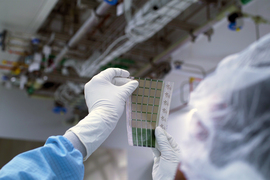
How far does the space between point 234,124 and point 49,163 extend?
1.98 ft

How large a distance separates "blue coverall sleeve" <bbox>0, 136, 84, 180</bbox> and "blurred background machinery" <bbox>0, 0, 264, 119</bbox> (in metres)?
1.37

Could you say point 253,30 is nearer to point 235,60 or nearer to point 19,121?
point 235,60

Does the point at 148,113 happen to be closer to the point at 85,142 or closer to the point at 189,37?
the point at 85,142

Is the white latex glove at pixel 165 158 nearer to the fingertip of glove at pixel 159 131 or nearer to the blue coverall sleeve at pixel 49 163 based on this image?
the fingertip of glove at pixel 159 131

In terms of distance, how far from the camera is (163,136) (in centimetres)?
119

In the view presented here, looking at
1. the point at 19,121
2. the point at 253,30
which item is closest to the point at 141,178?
the point at 253,30

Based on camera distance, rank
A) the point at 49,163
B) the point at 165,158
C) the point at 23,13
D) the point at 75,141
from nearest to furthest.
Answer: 1. the point at 49,163
2. the point at 75,141
3. the point at 165,158
4. the point at 23,13

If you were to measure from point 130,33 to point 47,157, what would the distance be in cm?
163

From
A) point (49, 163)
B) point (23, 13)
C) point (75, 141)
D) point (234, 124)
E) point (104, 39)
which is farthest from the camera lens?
point (104, 39)

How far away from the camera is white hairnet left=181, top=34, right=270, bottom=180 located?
1.84 feet

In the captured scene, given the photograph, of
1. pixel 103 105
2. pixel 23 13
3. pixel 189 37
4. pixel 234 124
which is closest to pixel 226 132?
pixel 234 124

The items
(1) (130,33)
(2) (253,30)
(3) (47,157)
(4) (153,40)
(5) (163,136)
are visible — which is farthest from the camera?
(4) (153,40)

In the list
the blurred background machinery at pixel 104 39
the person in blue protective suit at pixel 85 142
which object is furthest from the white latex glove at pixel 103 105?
the blurred background machinery at pixel 104 39

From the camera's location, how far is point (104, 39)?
327 cm
